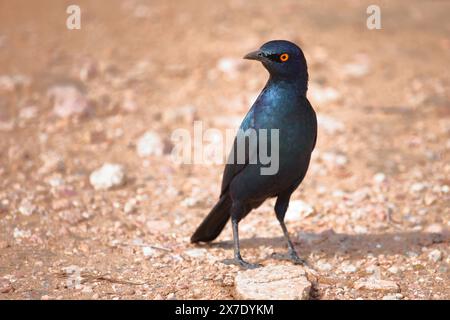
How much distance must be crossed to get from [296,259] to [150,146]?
8.59ft

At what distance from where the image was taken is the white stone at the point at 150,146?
778cm

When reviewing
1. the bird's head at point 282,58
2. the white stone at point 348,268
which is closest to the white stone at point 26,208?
the bird's head at point 282,58

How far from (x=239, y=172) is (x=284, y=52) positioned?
100 cm

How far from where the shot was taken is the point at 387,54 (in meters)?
10.4

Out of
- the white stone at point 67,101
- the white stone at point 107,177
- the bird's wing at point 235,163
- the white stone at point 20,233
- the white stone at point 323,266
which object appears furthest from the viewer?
the white stone at point 67,101

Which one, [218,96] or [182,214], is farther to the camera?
[218,96]

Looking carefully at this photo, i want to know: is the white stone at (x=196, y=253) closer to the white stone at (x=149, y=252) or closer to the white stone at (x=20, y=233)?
the white stone at (x=149, y=252)

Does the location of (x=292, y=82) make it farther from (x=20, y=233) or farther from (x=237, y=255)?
(x=20, y=233)

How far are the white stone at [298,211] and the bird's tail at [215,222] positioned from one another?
2.80 ft

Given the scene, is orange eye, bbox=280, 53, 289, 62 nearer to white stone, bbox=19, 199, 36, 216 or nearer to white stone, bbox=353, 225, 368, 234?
white stone, bbox=353, 225, 368, 234

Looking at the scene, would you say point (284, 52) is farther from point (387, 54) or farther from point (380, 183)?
point (387, 54)

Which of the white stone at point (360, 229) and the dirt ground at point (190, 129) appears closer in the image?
the dirt ground at point (190, 129)

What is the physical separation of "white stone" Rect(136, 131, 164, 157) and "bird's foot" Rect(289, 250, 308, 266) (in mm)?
2434
